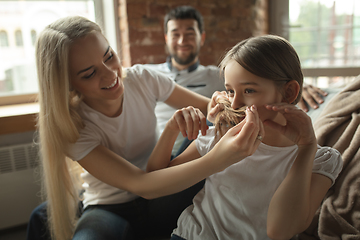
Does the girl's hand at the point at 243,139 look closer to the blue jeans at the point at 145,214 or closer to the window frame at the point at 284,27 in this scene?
the blue jeans at the point at 145,214

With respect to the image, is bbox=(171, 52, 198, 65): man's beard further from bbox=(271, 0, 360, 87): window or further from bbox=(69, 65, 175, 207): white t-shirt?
bbox=(271, 0, 360, 87): window

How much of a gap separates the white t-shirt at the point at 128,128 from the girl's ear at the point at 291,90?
2.10 feet

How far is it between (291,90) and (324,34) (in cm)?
206

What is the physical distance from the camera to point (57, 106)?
1127 millimetres

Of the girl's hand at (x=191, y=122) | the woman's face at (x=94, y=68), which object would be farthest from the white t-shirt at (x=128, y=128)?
the girl's hand at (x=191, y=122)

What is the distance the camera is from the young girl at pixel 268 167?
2.89ft

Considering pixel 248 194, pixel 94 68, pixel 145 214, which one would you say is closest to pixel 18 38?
pixel 94 68

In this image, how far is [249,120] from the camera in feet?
2.64

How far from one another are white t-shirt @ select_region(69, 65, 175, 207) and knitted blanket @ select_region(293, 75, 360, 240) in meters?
0.74

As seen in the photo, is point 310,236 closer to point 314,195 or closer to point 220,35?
point 314,195

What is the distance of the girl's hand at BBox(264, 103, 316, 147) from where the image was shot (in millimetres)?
861

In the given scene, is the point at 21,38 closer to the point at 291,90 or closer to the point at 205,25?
the point at 205,25

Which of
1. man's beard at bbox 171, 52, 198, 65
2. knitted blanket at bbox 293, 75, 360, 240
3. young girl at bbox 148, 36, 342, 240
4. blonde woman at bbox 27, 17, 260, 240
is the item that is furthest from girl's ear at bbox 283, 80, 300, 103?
man's beard at bbox 171, 52, 198, 65

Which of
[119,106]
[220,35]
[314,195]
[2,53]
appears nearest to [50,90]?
[119,106]
